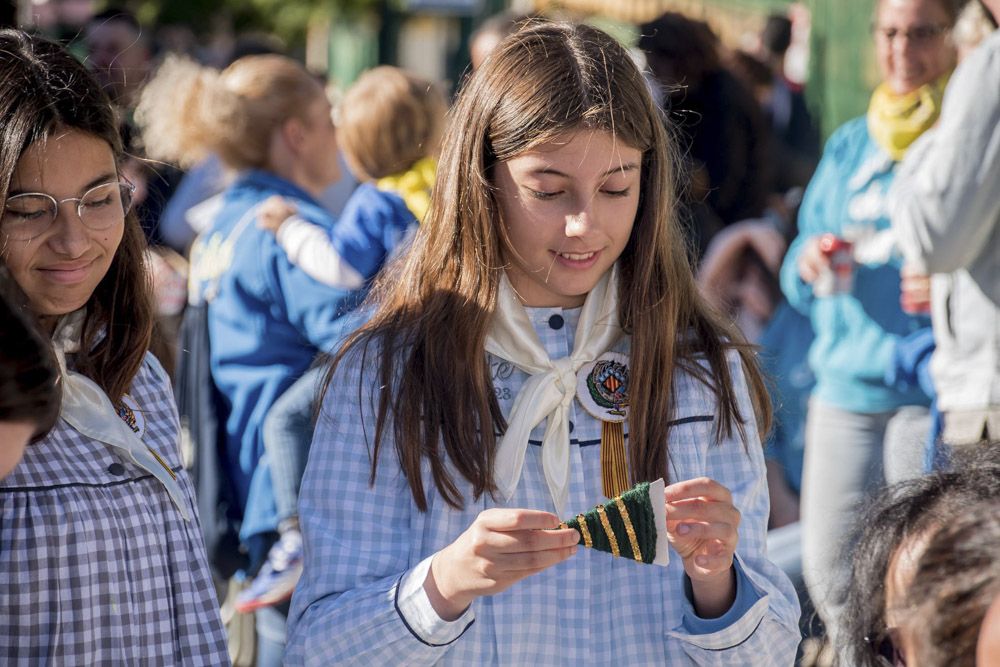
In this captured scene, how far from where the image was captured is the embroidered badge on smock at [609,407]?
216cm

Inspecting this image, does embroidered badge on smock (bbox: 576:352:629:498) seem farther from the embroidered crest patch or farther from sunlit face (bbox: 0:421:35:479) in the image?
sunlit face (bbox: 0:421:35:479)

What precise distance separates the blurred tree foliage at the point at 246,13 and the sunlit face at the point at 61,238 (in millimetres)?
13967

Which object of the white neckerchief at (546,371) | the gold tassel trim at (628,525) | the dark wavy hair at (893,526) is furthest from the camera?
the white neckerchief at (546,371)

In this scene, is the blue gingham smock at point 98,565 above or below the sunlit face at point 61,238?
below

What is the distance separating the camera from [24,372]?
162 centimetres

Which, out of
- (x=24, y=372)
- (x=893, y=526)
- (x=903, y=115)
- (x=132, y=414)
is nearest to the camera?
(x=24, y=372)

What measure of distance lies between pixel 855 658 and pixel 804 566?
2678 mm

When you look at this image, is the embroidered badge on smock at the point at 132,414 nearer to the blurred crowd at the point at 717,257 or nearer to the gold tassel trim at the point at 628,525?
the blurred crowd at the point at 717,257

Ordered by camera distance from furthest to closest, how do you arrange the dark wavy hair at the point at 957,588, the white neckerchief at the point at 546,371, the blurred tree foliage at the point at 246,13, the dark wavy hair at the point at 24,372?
the blurred tree foliage at the point at 246,13, the white neckerchief at the point at 546,371, the dark wavy hair at the point at 24,372, the dark wavy hair at the point at 957,588

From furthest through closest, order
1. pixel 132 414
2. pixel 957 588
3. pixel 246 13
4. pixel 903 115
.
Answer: pixel 246 13 < pixel 903 115 < pixel 132 414 < pixel 957 588

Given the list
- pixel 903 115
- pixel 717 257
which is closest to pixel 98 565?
pixel 903 115

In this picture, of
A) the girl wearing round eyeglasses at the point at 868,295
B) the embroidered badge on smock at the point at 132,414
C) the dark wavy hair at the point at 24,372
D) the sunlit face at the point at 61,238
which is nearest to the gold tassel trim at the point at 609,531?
the dark wavy hair at the point at 24,372

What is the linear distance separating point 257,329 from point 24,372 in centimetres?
284

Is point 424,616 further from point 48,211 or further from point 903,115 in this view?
point 903,115
